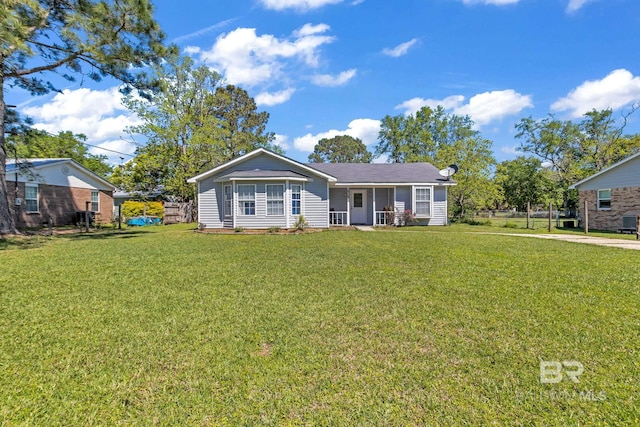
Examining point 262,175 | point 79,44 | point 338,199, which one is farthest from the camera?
point 338,199

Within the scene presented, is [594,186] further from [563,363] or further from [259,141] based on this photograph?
[259,141]

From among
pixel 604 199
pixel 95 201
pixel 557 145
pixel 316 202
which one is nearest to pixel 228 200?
pixel 316 202

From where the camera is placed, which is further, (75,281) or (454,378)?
(75,281)

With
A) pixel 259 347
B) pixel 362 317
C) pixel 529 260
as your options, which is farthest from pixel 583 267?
pixel 259 347

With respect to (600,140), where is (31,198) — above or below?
below

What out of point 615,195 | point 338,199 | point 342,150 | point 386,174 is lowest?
point 615,195

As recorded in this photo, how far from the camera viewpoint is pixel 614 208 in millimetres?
17109

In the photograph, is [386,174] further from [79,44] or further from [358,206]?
[79,44]

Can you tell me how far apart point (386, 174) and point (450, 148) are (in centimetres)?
1221

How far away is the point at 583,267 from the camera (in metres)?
6.73

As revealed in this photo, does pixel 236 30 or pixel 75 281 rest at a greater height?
pixel 236 30

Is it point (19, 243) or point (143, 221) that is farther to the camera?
point (143, 221)

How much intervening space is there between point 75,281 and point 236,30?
13.7 metres

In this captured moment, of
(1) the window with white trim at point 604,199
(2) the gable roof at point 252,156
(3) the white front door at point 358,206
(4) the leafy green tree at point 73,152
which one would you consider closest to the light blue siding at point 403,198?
(3) the white front door at point 358,206
